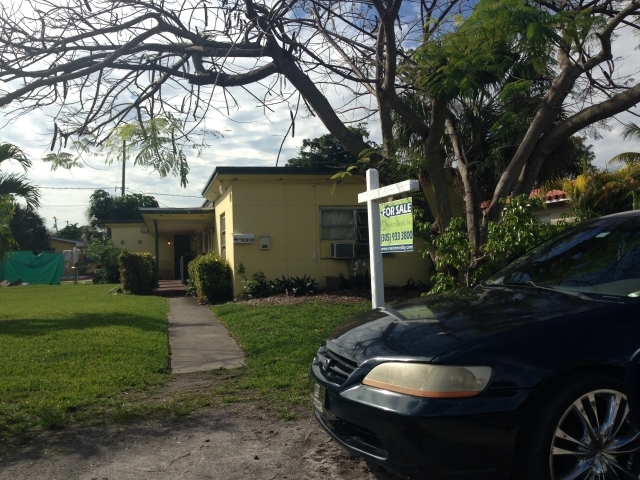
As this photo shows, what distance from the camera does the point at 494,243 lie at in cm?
694

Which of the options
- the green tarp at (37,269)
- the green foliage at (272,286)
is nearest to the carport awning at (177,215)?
the green foliage at (272,286)

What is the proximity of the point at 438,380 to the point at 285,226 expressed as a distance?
12.1 meters

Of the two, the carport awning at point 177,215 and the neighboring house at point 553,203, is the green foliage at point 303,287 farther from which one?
the carport awning at point 177,215

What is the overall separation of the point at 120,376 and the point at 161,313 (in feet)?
20.5

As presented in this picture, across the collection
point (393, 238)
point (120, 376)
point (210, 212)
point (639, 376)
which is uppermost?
point (210, 212)

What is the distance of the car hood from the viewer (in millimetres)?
3494

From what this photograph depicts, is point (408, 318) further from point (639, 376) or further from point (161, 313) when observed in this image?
point (161, 313)

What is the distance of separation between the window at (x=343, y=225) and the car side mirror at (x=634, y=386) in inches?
499

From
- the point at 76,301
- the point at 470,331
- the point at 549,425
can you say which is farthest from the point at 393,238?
the point at 76,301

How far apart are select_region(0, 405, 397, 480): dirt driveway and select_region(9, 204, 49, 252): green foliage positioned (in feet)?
143

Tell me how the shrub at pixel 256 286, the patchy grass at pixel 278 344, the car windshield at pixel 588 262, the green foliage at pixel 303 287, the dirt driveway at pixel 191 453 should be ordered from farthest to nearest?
the shrub at pixel 256 286, the green foliage at pixel 303 287, the patchy grass at pixel 278 344, the dirt driveway at pixel 191 453, the car windshield at pixel 588 262

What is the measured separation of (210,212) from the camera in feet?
64.5

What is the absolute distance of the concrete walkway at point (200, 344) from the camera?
25.5 feet

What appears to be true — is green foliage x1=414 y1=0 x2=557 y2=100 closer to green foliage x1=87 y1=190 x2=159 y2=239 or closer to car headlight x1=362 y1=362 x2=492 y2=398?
car headlight x1=362 y1=362 x2=492 y2=398
